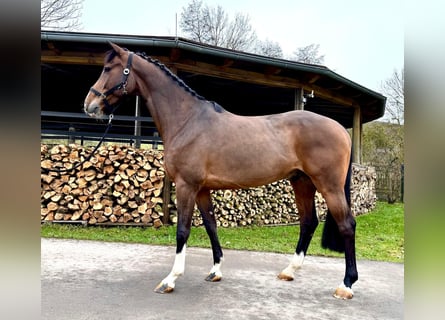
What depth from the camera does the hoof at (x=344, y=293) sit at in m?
2.68

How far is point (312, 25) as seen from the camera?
20516mm

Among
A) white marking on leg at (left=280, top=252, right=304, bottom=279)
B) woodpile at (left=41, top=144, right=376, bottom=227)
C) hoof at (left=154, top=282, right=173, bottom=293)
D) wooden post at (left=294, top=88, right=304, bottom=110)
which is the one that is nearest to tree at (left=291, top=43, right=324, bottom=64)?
wooden post at (left=294, top=88, right=304, bottom=110)

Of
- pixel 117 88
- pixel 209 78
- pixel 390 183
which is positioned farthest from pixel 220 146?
pixel 390 183

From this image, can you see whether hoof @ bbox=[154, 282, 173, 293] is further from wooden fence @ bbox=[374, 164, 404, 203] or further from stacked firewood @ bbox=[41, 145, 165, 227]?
wooden fence @ bbox=[374, 164, 404, 203]

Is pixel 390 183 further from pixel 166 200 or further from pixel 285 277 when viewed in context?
pixel 285 277

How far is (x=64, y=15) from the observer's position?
45.0ft

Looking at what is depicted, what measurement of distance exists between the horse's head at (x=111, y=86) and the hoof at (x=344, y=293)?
99.6 inches

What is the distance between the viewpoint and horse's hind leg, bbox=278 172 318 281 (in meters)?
3.17

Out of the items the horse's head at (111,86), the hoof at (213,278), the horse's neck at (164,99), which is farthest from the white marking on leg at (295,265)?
the horse's head at (111,86)

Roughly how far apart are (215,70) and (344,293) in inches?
179
